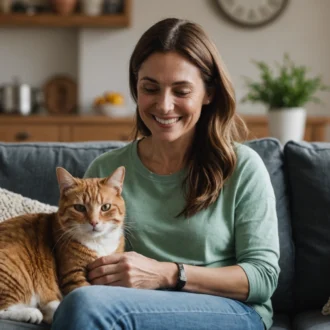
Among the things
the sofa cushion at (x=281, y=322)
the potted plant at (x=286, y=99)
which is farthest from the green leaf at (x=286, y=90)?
the sofa cushion at (x=281, y=322)

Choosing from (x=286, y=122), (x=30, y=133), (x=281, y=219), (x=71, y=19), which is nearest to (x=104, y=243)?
(x=281, y=219)

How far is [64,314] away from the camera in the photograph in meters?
1.52

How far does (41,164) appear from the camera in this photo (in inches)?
89.4

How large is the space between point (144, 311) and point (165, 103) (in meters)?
0.56

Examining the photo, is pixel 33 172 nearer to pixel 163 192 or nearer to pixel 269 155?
pixel 163 192

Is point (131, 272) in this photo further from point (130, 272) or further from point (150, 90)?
point (150, 90)

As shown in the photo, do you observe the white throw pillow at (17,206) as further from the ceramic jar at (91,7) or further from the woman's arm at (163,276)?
the ceramic jar at (91,7)

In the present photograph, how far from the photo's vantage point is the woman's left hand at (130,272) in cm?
169

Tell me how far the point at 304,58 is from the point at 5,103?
2.22 m

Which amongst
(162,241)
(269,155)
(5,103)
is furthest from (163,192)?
(5,103)

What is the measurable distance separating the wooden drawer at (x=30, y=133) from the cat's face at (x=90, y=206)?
2906 millimetres

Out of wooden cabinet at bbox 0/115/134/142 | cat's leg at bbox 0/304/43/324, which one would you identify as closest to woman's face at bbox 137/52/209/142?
cat's leg at bbox 0/304/43/324

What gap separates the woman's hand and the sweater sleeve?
21cm

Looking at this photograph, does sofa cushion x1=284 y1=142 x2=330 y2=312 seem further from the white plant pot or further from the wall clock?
the wall clock
